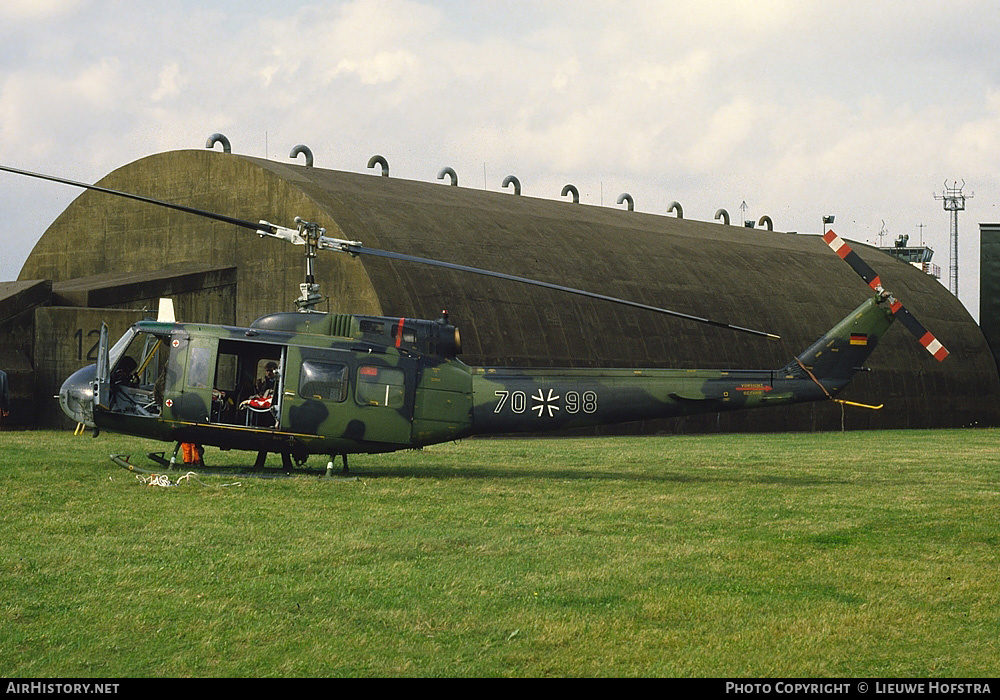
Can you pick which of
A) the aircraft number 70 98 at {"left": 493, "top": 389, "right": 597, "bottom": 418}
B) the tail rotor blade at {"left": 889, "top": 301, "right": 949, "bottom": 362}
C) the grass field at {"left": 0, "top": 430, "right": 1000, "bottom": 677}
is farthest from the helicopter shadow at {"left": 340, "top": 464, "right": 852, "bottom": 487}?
the tail rotor blade at {"left": 889, "top": 301, "right": 949, "bottom": 362}

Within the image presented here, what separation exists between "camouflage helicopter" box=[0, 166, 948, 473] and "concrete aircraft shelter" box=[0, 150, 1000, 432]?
1256cm

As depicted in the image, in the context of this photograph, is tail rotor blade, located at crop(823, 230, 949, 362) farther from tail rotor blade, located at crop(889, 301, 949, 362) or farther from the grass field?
the grass field

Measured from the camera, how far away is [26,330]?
31.9m

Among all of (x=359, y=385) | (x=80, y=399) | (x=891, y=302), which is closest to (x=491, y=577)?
(x=359, y=385)

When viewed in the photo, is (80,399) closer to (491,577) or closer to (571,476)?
(571,476)

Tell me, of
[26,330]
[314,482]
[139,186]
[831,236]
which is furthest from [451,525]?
[139,186]

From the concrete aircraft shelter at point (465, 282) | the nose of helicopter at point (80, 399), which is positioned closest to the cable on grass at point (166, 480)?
the nose of helicopter at point (80, 399)

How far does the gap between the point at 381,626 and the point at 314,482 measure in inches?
354

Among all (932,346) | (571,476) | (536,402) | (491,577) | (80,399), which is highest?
(932,346)

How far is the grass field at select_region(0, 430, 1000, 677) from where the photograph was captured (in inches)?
314

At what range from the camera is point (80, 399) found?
17.9 m

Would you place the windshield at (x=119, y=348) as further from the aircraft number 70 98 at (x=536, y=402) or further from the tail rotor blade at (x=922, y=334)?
the tail rotor blade at (x=922, y=334)

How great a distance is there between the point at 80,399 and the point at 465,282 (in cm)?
1753

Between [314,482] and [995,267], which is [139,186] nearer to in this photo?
[314,482]
